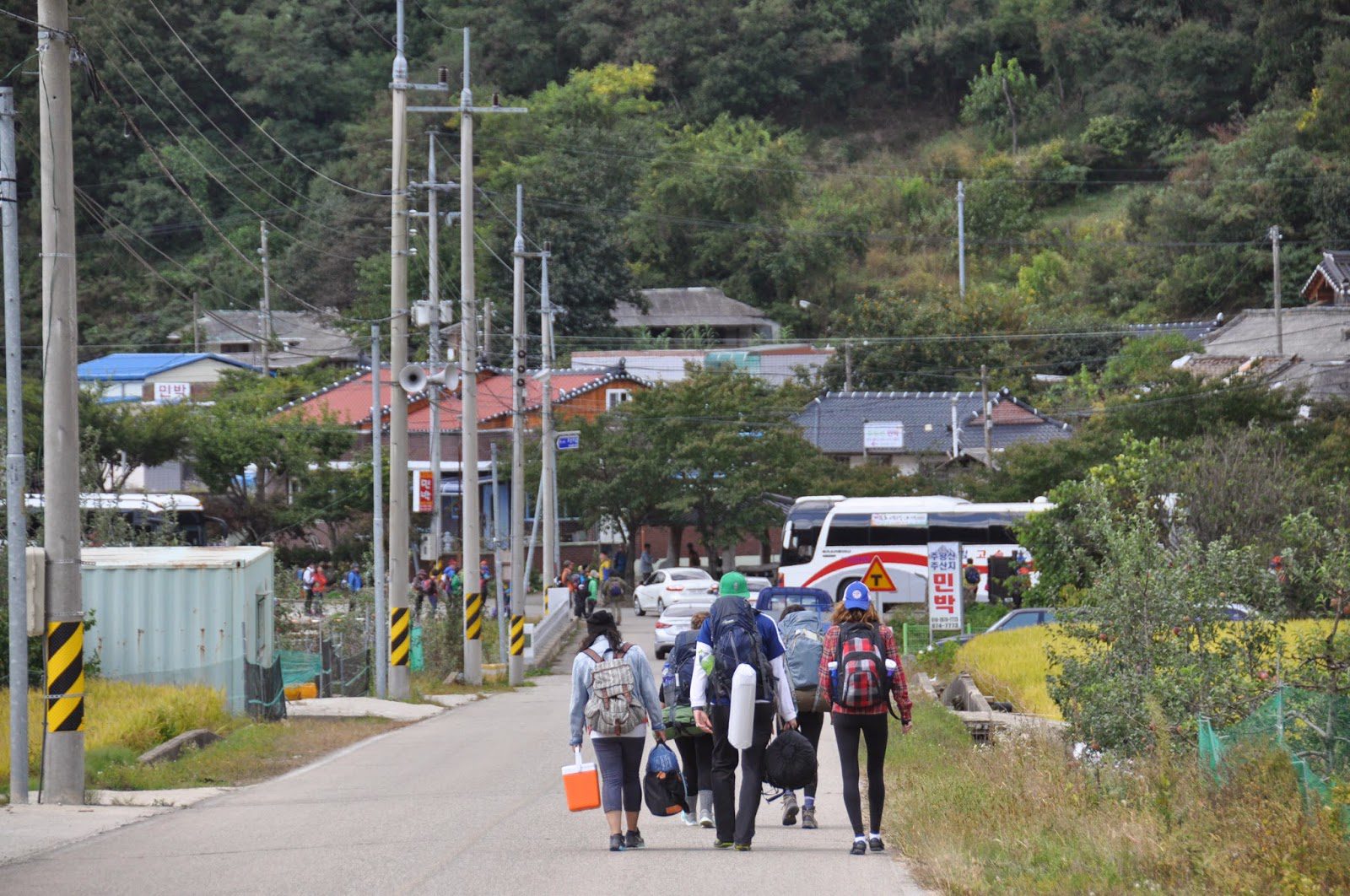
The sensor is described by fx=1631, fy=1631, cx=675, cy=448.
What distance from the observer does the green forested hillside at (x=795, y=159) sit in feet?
219

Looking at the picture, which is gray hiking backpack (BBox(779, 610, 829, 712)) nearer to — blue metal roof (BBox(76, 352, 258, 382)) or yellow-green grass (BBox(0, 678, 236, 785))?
yellow-green grass (BBox(0, 678, 236, 785))

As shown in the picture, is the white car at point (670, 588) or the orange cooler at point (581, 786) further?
the white car at point (670, 588)

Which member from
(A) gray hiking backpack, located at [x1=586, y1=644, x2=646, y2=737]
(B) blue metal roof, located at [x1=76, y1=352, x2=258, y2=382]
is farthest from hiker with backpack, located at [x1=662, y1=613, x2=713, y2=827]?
(B) blue metal roof, located at [x1=76, y1=352, x2=258, y2=382]

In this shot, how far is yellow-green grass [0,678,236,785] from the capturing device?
17.4 m

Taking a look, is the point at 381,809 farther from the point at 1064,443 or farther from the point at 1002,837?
the point at 1064,443

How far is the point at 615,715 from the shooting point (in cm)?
1091

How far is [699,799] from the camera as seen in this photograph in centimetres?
1213

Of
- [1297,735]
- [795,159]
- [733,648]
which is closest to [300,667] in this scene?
[733,648]

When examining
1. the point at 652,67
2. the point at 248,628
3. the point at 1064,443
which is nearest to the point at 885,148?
the point at 652,67

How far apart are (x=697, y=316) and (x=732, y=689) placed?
6329 cm

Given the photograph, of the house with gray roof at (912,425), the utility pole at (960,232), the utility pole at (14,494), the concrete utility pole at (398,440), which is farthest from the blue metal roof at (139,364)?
the utility pole at (14,494)

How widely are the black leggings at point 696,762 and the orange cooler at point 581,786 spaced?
2.75 ft

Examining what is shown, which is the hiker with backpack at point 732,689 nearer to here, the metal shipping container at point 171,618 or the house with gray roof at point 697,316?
the metal shipping container at point 171,618

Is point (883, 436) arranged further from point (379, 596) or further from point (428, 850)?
point (428, 850)
